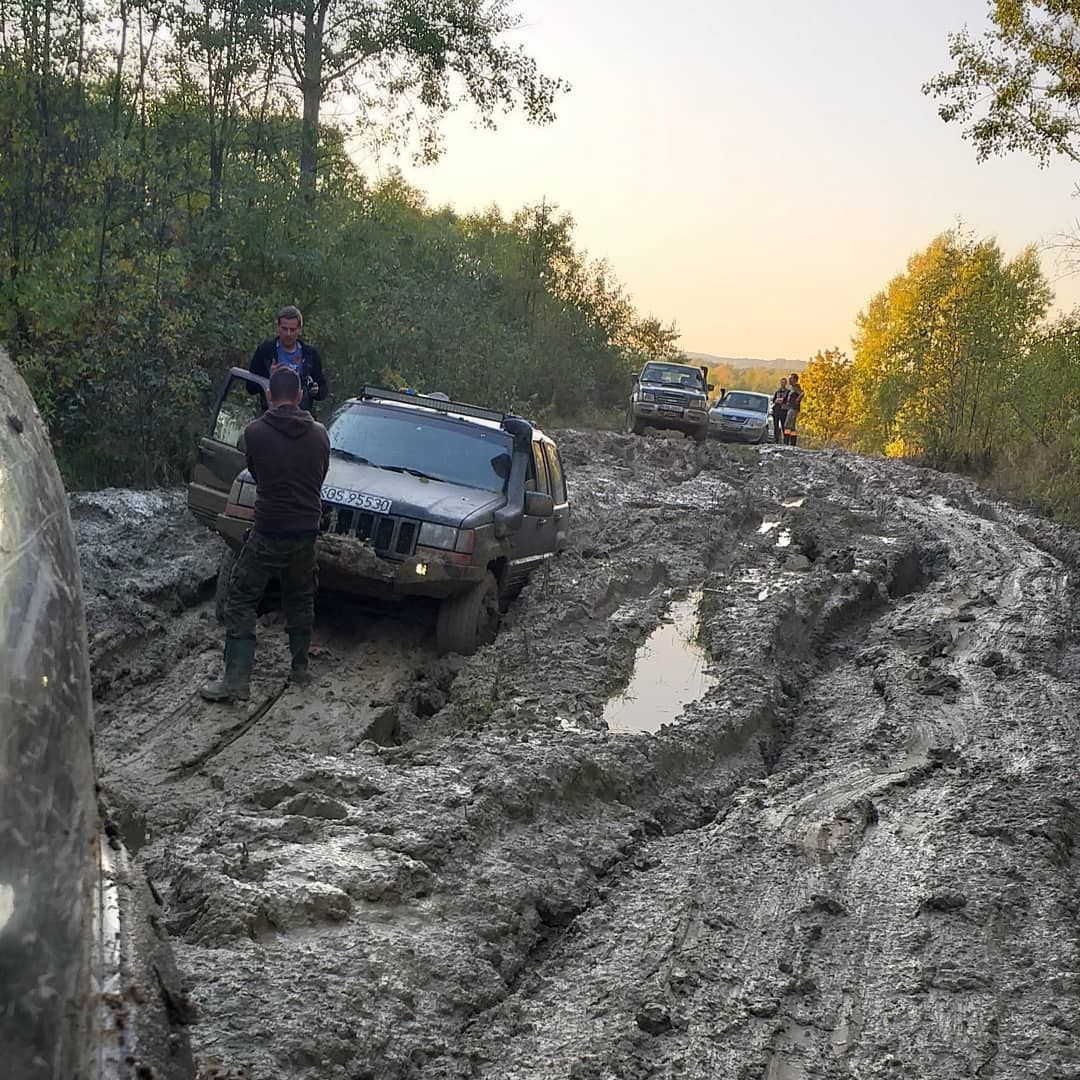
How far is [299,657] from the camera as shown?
290 inches

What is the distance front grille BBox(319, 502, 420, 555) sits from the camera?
7906mm

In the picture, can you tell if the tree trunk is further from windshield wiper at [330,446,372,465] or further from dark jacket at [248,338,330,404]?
windshield wiper at [330,446,372,465]

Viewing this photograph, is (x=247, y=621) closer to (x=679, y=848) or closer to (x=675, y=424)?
(x=679, y=848)

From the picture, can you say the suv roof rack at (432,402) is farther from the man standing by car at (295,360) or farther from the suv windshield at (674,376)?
the suv windshield at (674,376)

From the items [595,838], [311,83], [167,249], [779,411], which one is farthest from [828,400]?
[595,838]

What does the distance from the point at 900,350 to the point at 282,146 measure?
2560cm

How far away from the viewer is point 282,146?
58.9ft

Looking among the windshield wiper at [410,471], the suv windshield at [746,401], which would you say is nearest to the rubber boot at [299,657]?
the windshield wiper at [410,471]

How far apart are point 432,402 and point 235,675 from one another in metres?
3.56

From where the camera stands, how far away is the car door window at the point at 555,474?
10.2m

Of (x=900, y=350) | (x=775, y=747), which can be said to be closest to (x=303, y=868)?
(x=775, y=747)

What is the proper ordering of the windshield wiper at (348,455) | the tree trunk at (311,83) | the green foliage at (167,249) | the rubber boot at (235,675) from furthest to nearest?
the tree trunk at (311,83), the green foliage at (167,249), the windshield wiper at (348,455), the rubber boot at (235,675)

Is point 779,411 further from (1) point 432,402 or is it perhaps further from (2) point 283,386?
(2) point 283,386

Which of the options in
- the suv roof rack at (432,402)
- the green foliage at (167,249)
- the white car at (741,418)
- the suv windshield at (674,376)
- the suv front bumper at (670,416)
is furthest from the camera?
the white car at (741,418)
